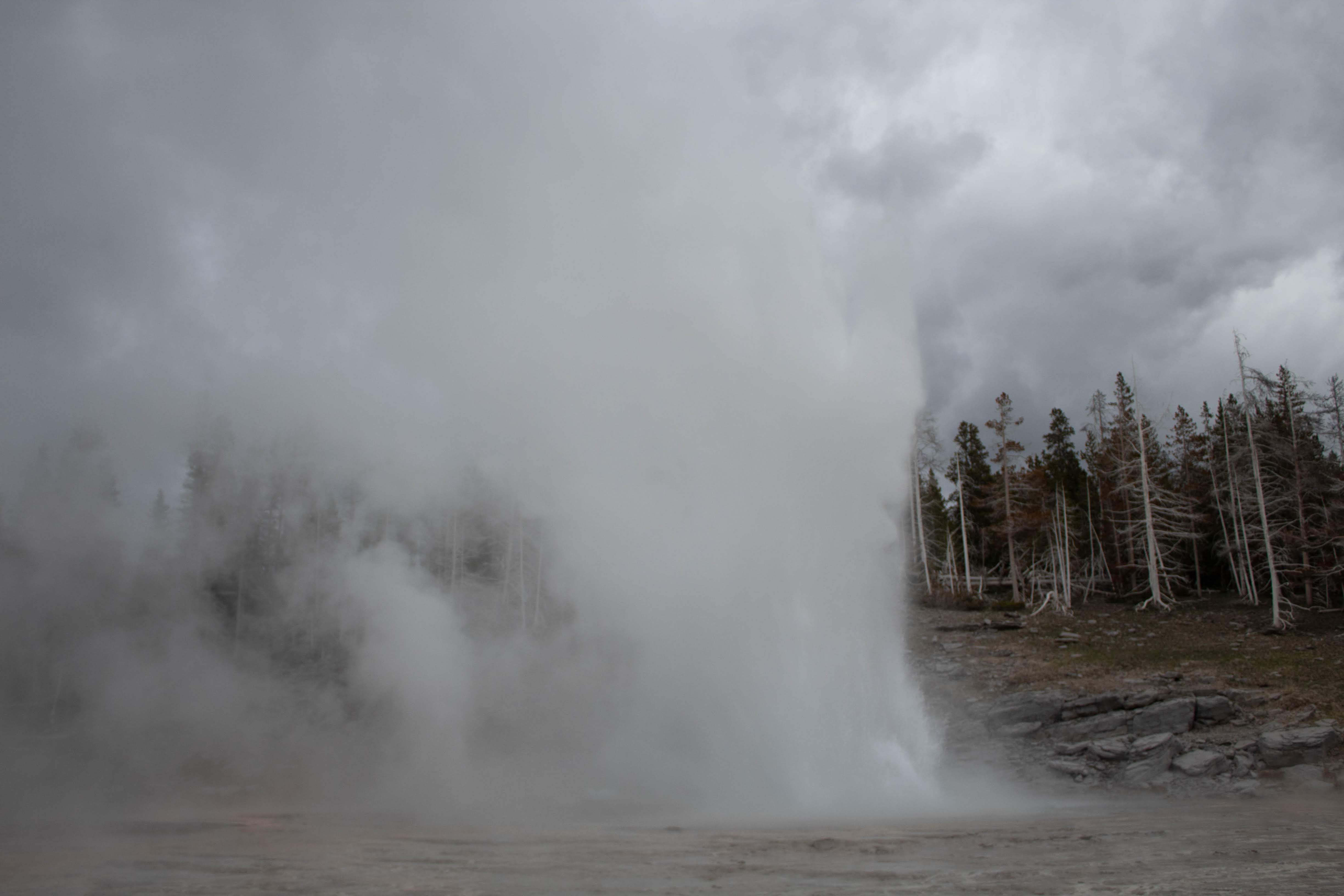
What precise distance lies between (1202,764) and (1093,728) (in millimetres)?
2503

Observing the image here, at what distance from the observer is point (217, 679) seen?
19.6 metres

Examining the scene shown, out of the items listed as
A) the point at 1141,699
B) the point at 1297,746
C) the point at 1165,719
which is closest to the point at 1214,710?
the point at 1165,719

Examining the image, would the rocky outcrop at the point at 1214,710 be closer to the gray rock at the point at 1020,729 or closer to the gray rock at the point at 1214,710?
the gray rock at the point at 1214,710

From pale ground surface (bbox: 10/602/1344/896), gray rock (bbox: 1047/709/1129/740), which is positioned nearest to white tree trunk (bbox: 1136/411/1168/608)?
gray rock (bbox: 1047/709/1129/740)

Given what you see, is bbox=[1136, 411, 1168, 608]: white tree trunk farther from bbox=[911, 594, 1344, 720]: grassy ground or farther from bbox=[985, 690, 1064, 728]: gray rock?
bbox=[985, 690, 1064, 728]: gray rock

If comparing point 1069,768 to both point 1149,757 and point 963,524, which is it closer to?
point 1149,757

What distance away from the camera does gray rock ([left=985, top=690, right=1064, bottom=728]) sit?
2008 centimetres

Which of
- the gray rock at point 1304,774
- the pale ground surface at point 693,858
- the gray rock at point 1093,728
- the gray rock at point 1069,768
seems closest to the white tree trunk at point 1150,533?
the gray rock at point 1093,728

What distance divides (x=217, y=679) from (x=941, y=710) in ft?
58.9

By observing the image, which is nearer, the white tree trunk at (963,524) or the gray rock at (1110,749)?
the gray rock at (1110,749)

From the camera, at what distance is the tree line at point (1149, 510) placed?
112 feet

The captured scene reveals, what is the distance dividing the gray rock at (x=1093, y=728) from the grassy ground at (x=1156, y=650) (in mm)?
1964

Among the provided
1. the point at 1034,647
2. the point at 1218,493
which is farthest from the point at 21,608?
the point at 1218,493

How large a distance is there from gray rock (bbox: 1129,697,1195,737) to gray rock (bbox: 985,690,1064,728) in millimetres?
1699
